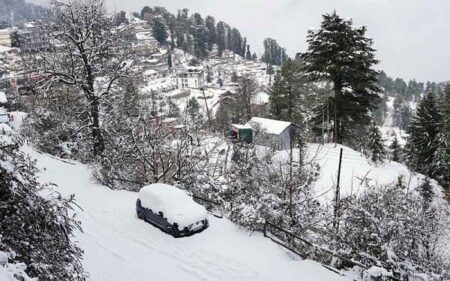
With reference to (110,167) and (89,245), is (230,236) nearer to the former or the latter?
(89,245)

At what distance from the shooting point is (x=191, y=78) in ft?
438

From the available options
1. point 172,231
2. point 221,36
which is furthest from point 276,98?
point 221,36

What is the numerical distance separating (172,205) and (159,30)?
16170cm

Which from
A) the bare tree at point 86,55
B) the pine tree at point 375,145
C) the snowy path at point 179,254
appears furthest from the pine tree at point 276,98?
the snowy path at point 179,254

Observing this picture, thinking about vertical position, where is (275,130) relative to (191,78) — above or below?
below

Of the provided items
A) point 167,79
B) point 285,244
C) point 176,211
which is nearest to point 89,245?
point 176,211

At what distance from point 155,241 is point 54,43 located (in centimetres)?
1729

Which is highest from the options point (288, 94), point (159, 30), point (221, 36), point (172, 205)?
point (159, 30)

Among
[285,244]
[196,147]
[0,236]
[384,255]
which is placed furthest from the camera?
[196,147]

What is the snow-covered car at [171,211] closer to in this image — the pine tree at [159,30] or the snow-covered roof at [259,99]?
the snow-covered roof at [259,99]

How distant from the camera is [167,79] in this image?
139 meters

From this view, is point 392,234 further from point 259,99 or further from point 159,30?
point 159,30

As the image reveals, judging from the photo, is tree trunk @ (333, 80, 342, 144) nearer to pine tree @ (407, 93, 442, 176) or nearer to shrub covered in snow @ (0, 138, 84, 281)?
pine tree @ (407, 93, 442, 176)

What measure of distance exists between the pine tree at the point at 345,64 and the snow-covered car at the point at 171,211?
21315 millimetres
